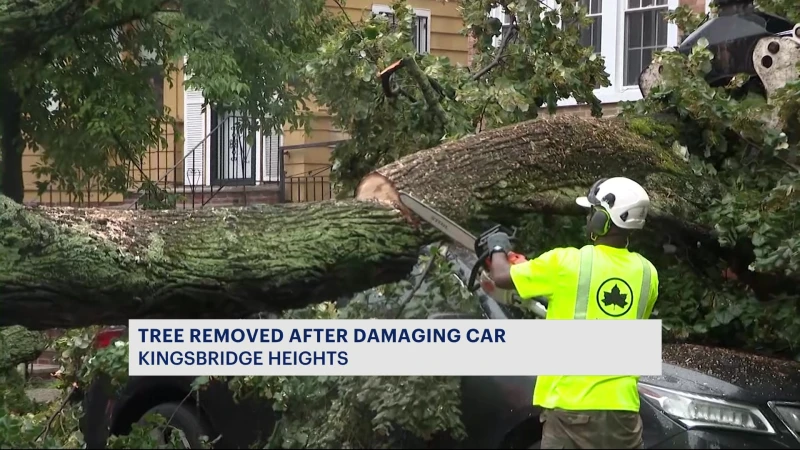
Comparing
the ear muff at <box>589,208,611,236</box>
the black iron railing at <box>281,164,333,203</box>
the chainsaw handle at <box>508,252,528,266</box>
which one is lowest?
the black iron railing at <box>281,164,333,203</box>

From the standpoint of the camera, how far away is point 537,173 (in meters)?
5.41

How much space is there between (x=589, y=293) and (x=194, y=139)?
10.1m

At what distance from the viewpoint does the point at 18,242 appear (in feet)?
13.2

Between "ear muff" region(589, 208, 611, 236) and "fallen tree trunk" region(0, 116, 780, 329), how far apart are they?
874 millimetres

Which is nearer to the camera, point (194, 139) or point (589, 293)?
point (589, 293)

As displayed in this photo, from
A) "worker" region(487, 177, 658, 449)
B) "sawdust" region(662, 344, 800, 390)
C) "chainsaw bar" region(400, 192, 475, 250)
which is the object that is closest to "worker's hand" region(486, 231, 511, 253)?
"worker" region(487, 177, 658, 449)

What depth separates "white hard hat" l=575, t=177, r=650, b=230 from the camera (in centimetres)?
417

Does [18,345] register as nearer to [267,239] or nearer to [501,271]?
[267,239]

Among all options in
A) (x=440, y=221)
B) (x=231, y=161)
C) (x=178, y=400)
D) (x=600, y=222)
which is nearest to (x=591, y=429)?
(x=600, y=222)

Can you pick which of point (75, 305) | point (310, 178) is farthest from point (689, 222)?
point (310, 178)

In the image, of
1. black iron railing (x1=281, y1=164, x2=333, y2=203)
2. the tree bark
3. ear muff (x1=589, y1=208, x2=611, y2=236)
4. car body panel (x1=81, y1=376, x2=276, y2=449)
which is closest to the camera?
ear muff (x1=589, y1=208, x2=611, y2=236)

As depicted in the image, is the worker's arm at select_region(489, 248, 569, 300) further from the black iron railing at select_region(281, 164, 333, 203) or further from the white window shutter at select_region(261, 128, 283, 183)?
the white window shutter at select_region(261, 128, 283, 183)

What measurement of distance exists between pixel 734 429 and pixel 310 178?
868 cm

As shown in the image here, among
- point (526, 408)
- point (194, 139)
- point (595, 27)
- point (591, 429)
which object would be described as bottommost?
point (526, 408)
